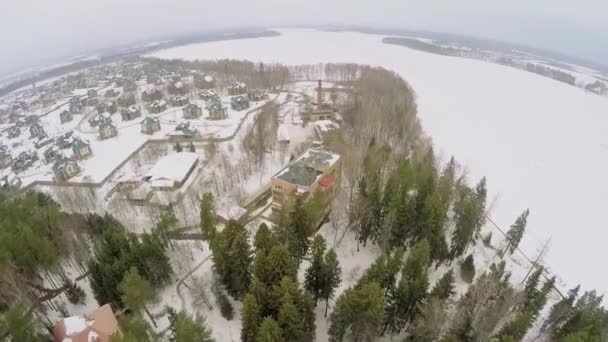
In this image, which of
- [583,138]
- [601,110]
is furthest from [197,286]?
[601,110]

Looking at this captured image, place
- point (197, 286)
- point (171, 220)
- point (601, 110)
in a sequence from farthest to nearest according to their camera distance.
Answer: point (601, 110)
point (171, 220)
point (197, 286)

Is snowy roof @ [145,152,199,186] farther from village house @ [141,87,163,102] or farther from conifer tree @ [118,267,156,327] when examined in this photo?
village house @ [141,87,163,102]

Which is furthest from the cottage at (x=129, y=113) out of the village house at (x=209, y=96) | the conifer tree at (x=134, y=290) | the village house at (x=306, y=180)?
the conifer tree at (x=134, y=290)

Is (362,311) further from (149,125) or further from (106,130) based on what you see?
(106,130)

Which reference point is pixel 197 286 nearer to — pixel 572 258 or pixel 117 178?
pixel 117 178

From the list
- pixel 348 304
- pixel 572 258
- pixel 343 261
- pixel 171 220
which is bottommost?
pixel 572 258

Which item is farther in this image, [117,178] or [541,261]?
[117,178]
